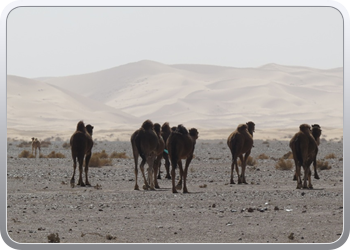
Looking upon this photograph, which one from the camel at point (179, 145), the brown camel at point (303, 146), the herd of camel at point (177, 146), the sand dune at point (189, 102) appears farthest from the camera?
the sand dune at point (189, 102)

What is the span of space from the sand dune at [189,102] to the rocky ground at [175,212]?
351ft

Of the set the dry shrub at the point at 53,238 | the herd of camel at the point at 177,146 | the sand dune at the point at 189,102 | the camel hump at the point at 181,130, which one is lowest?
the dry shrub at the point at 53,238

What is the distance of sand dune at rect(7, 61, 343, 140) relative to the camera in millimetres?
141625

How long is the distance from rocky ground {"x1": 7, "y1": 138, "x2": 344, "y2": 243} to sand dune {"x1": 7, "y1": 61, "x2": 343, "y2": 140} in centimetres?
10695

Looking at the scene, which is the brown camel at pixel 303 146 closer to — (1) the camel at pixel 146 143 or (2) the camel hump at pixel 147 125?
(1) the camel at pixel 146 143

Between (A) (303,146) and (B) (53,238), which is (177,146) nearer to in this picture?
(A) (303,146)

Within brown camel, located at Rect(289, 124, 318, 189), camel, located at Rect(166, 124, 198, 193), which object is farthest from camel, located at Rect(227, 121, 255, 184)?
camel, located at Rect(166, 124, 198, 193)

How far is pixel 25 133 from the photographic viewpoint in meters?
114

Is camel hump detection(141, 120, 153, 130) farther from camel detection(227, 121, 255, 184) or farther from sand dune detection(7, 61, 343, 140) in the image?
sand dune detection(7, 61, 343, 140)

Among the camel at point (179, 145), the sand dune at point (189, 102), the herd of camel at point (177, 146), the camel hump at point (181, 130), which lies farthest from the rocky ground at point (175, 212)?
the sand dune at point (189, 102)

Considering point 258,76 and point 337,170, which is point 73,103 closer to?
point 258,76

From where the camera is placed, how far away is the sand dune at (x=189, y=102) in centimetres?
14162

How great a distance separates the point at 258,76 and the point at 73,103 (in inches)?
2279

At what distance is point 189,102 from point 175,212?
148 metres
